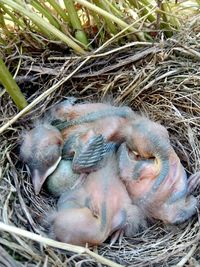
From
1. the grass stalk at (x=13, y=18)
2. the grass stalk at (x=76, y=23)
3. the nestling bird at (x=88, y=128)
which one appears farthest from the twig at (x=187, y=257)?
the grass stalk at (x=13, y=18)

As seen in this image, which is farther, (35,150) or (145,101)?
(145,101)

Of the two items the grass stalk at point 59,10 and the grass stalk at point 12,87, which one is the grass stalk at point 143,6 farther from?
the grass stalk at point 12,87

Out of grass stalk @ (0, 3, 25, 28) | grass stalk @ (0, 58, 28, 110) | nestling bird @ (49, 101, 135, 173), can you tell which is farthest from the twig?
grass stalk @ (0, 3, 25, 28)

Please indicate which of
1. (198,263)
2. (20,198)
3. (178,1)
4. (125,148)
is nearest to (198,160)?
(125,148)

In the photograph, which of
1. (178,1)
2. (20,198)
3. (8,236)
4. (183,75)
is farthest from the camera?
(178,1)

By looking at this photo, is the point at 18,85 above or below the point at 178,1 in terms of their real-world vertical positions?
above

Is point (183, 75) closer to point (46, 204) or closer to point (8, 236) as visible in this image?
point (46, 204)

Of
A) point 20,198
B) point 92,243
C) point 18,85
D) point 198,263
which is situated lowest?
point 198,263

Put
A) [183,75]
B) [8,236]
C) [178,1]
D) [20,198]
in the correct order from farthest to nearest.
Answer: [178,1], [183,75], [20,198], [8,236]
